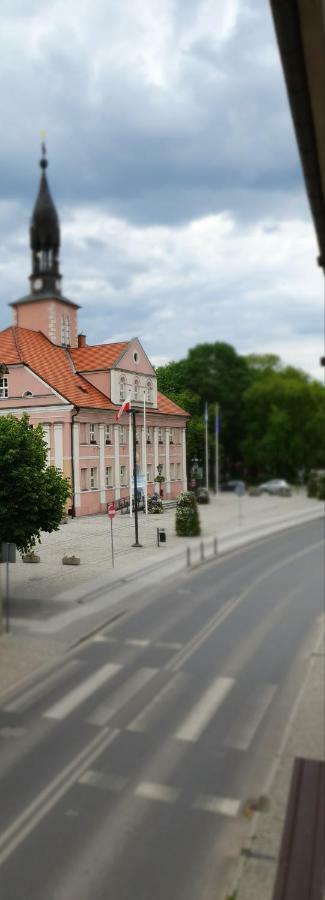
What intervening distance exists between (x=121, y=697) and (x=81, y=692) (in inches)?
51.8

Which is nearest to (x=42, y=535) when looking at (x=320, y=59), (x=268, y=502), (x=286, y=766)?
(x=268, y=502)

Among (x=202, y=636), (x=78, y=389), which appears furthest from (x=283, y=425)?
(x=202, y=636)

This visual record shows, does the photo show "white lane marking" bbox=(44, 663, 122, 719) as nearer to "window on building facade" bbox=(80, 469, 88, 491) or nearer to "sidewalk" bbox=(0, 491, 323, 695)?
"sidewalk" bbox=(0, 491, 323, 695)

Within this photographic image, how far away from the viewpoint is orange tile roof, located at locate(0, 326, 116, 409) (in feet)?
43.1

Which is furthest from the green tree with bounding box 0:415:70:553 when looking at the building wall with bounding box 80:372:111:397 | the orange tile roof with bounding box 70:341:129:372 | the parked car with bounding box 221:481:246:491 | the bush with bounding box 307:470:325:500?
the bush with bounding box 307:470:325:500

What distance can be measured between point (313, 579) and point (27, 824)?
1060 inches

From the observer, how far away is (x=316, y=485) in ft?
73.7

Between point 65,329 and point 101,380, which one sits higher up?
point 65,329

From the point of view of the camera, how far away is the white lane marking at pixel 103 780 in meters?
15.6

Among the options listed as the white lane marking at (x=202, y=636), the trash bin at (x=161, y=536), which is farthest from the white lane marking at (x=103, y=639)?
the trash bin at (x=161, y=536)

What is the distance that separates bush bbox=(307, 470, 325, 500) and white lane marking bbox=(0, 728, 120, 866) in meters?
9.35

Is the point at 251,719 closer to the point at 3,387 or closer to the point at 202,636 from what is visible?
the point at 202,636

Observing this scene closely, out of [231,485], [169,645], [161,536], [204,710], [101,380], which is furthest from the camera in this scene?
[169,645]

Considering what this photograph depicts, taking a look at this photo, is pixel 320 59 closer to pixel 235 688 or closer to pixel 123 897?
pixel 123 897
